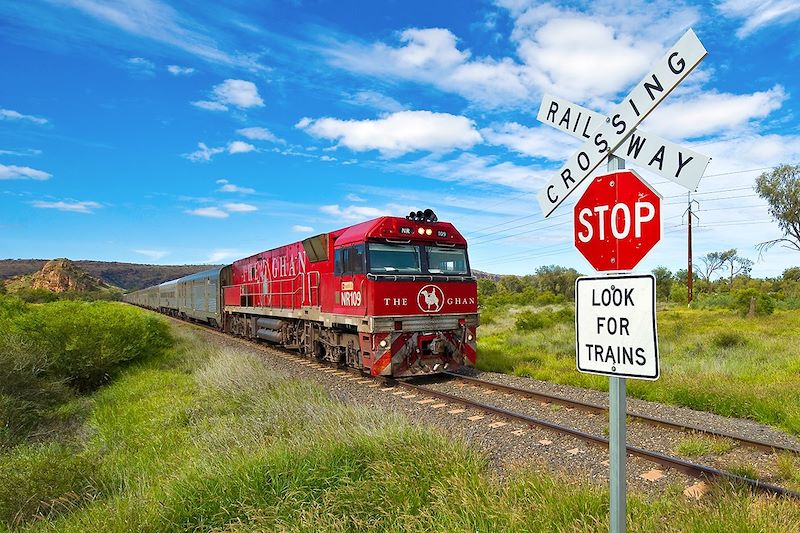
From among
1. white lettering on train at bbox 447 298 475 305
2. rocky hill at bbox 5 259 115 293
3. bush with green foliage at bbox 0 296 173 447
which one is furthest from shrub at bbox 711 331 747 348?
rocky hill at bbox 5 259 115 293

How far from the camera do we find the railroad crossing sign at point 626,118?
258cm

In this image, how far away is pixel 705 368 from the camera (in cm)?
1159

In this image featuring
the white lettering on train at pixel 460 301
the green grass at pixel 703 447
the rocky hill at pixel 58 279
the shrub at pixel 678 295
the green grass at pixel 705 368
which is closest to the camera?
the green grass at pixel 703 447

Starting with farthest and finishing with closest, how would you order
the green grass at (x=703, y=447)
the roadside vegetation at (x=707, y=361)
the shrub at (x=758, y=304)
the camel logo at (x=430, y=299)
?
the shrub at (x=758, y=304)
the camel logo at (x=430, y=299)
the roadside vegetation at (x=707, y=361)
the green grass at (x=703, y=447)

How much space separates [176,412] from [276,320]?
8534 mm

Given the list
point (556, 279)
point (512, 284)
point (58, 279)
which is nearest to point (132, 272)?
point (58, 279)

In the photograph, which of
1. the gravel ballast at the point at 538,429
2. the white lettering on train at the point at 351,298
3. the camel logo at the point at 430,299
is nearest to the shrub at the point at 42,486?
the gravel ballast at the point at 538,429

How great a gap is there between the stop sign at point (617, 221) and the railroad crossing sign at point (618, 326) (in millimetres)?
150

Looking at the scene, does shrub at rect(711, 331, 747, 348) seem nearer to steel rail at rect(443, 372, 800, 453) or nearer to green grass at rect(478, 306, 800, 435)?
green grass at rect(478, 306, 800, 435)

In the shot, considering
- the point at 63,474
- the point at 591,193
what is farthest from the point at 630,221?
the point at 63,474

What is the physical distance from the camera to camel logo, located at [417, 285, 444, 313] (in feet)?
36.3

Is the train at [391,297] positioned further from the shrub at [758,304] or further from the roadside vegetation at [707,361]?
the shrub at [758,304]

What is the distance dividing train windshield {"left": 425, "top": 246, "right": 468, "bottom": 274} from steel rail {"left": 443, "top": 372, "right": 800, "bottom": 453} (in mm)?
2428

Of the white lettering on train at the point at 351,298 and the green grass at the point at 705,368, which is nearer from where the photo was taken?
the green grass at the point at 705,368
